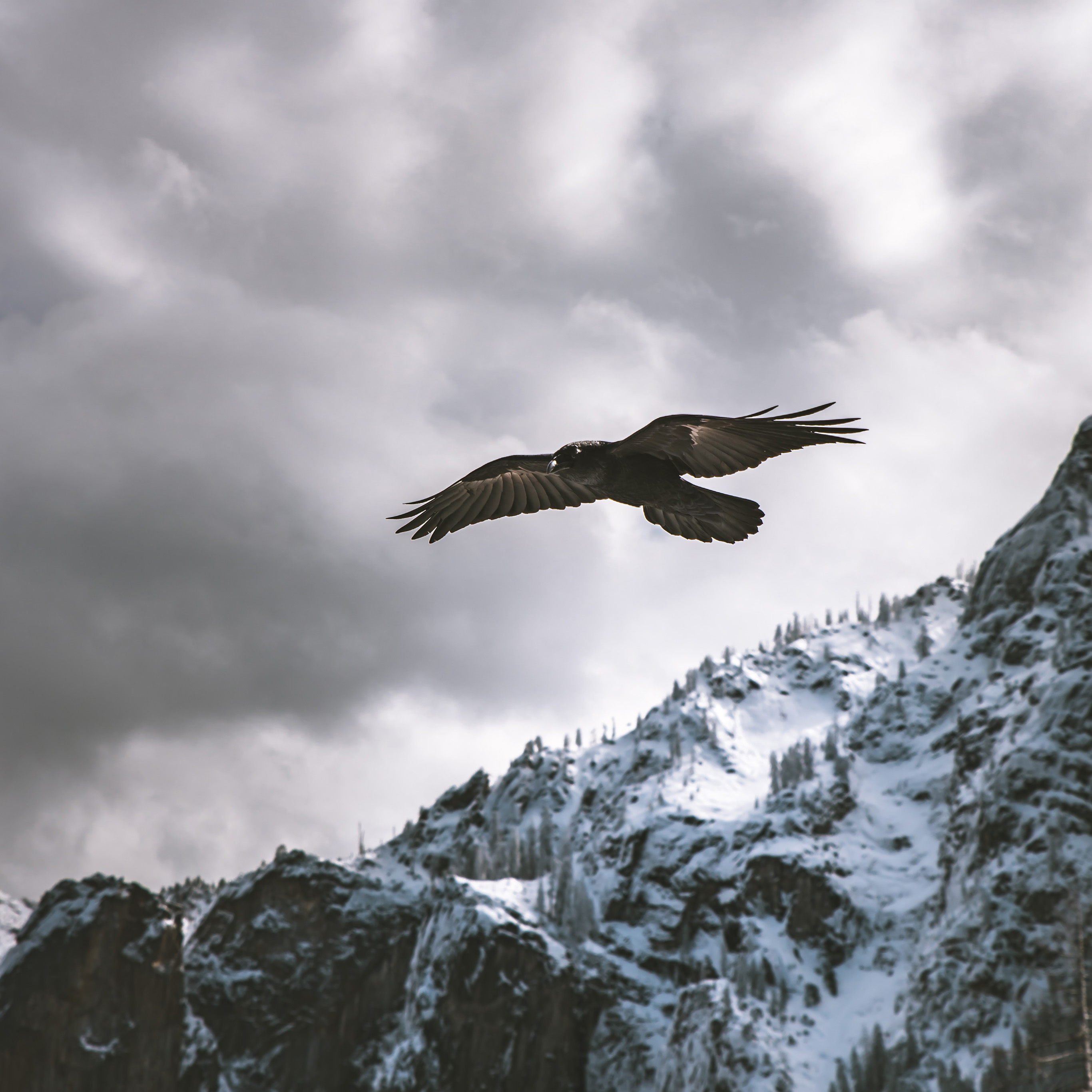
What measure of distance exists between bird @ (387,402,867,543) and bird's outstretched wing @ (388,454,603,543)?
0.01 m

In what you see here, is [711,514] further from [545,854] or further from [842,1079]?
[545,854]

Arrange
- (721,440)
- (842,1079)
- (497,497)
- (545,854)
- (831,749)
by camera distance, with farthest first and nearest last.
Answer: (831,749)
(545,854)
(842,1079)
(497,497)
(721,440)

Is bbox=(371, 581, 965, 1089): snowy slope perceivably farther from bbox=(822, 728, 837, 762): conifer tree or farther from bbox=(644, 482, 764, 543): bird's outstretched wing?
bbox=(644, 482, 764, 543): bird's outstretched wing

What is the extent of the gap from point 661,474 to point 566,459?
3.48ft

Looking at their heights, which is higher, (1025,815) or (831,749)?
(831,749)

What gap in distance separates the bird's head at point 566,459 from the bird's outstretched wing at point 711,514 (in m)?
0.96

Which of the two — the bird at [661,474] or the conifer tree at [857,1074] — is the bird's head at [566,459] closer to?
the bird at [661,474]

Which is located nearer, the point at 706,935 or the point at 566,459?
the point at 566,459

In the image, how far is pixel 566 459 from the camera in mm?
12164

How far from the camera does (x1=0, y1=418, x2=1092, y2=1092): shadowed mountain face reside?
112 m

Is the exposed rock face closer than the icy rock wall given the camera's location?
No

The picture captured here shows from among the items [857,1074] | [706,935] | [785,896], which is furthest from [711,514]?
[706,935]

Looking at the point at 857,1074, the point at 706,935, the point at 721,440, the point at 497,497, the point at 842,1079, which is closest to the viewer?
the point at 721,440

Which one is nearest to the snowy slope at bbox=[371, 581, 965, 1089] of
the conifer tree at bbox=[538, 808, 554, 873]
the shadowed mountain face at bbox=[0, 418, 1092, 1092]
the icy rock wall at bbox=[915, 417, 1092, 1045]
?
the shadowed mountain face at bbox=[0, 418, 1092, 1092]
